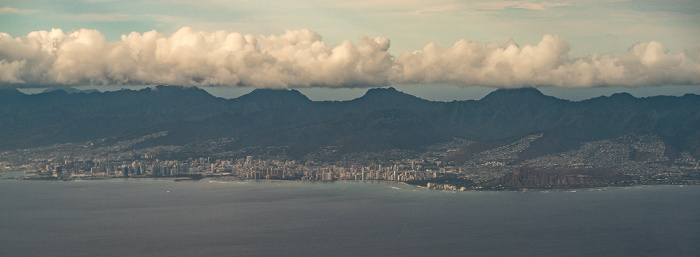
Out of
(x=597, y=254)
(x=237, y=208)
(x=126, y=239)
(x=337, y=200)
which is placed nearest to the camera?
(x=597, y=254)

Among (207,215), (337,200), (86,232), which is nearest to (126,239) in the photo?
(86,232)

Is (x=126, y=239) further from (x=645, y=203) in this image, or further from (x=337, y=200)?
(x=645, y=203)

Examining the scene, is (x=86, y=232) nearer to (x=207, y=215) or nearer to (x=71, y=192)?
(x=207, y=215)

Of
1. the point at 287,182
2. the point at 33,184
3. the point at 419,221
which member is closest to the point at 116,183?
the point at 33,184

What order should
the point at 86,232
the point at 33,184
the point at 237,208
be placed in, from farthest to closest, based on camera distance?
the point at 33,184
the point at 237,208
the point at 86,232

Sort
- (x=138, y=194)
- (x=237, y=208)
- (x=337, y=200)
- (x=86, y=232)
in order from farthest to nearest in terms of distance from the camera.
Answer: (x=138, y=194) → (x=337, y=200) → (x=237, y=208) → (x=86, y=232)

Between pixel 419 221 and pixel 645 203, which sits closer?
pixel 419 221
